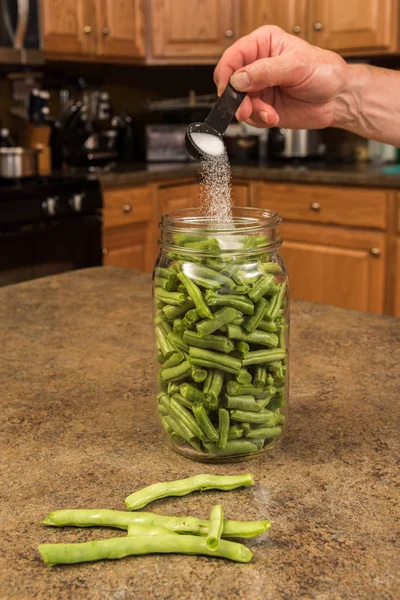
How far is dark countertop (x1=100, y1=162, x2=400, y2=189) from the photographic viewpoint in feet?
10.2

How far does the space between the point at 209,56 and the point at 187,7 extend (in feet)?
0.85

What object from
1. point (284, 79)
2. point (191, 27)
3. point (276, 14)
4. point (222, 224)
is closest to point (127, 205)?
point (191, 27)

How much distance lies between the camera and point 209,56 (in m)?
3.83

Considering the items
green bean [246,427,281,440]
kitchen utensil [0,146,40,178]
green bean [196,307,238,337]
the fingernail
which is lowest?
green bean [246,427,281,440]

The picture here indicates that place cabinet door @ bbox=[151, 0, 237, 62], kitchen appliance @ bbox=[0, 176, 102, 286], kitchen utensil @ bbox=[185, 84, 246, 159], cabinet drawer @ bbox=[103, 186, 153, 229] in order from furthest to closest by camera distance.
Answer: cabinet door @ bbox=[151, 0, 237, 62] → cabinet drawer @ bbox=[103, 186, 153, 229] → kitchen appliance @ bbox=[0, 176, 102, 286] → kitchen utensil @ bbox=[185, 84, 246, 159]

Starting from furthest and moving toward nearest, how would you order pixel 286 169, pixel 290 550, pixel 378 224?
1. pixel 286 169
2. pixel 378 224
3. pixel 290 550

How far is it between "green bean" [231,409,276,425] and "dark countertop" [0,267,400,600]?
4cm

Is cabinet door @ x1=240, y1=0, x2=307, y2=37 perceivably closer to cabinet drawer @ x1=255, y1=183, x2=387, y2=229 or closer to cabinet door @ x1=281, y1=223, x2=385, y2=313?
cabinet drawer @ x1=255, y1=183, x2=387, y2=229

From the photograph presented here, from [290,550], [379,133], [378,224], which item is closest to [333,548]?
[290,550]

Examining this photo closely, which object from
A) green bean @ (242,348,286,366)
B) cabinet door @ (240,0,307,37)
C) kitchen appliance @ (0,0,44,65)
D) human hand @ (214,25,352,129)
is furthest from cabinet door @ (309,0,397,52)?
green bean @ (242,348,286,366)

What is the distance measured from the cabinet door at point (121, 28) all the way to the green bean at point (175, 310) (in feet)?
9.94

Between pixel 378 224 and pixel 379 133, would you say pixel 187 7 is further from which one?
pixel 379 133

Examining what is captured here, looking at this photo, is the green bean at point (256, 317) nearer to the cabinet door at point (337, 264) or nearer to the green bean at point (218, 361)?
the green bean at point (218, 361)

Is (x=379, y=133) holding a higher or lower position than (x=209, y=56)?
lower
